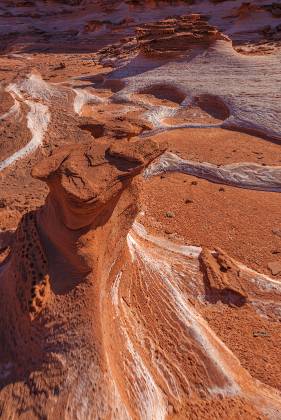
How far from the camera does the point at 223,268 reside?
3688 mm

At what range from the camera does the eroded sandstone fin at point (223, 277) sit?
345 cm

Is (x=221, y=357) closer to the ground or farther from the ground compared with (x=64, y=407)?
closer to the ground

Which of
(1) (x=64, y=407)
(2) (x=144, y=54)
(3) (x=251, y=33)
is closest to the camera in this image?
(1) (x=64, y=407)

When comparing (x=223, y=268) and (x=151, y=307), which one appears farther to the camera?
(x=223, y=268)

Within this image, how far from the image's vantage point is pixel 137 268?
3.13m

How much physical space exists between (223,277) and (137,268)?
943mm

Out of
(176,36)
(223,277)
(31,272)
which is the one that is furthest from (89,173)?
(176,36)

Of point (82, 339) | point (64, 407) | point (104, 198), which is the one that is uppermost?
point (104, 198)

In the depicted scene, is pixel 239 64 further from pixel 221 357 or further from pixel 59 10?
pixel 59 10

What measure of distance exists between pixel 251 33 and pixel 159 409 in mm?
16203

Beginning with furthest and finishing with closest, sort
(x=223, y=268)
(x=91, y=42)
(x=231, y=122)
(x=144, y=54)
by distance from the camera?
(x=91, y=42)
(x=144, y=54)
(x=231, y=122)
(x=223, y=268)

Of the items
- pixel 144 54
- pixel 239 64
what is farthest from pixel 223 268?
pixel 144 54

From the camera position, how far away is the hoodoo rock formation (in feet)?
7.50

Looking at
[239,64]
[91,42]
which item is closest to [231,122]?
[239,64]
